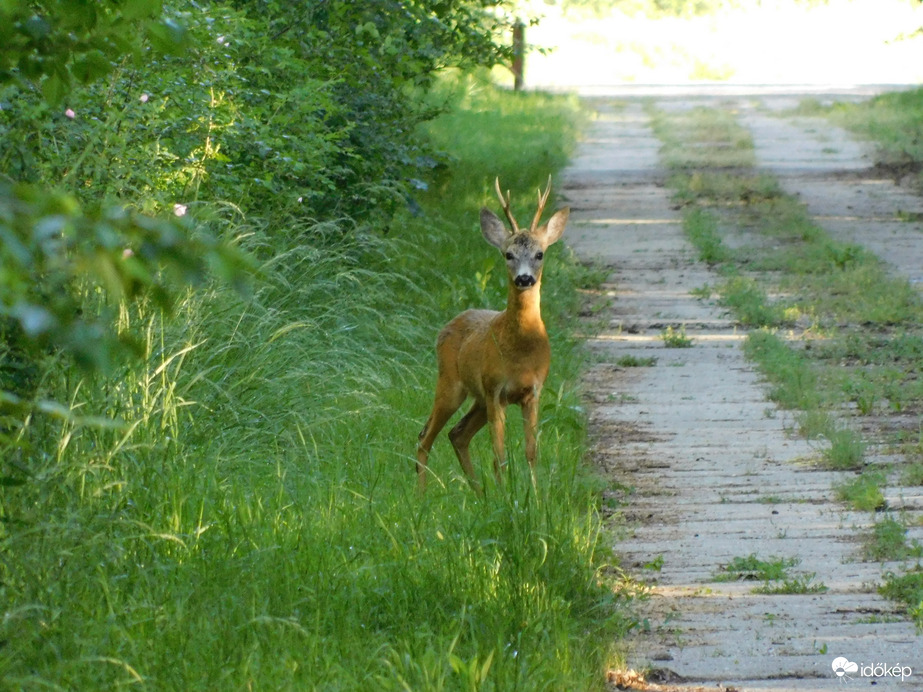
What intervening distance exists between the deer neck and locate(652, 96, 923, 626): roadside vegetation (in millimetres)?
1642

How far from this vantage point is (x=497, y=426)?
6.78m

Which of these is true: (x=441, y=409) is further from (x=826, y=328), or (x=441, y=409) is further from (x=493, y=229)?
(x=826, y=328)

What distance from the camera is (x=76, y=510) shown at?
470 centimetres

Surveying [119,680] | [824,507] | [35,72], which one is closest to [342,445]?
[824,507]

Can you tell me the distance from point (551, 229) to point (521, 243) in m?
0.34

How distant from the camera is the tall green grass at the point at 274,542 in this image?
4.15m

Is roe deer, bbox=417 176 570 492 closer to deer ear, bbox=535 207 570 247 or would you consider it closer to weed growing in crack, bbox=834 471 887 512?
deer ear, bbox=535 207 570 247

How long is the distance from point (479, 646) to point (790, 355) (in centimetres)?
593

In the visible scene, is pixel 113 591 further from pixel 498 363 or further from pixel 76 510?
pixel 498 363

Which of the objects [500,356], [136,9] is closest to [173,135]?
[500,356]

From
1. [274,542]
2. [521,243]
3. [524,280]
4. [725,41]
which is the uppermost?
Result: [725,41]

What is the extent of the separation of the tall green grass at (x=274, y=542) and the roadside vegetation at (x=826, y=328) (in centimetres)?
135

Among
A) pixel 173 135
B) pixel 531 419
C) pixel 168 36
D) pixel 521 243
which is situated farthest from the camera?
pixel 173 135

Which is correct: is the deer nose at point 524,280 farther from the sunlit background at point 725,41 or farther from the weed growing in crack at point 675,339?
the sunlit background at point 725,41
